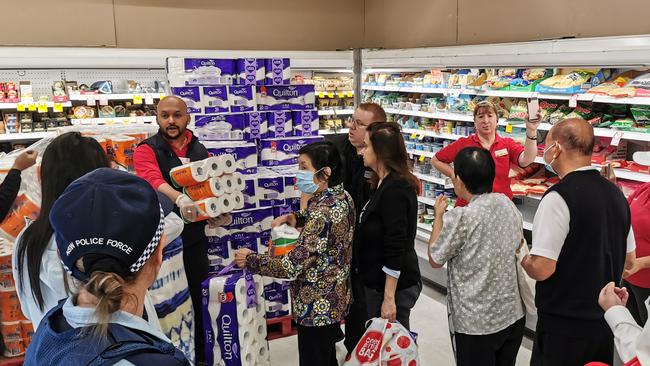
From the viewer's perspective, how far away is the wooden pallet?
13.5ft

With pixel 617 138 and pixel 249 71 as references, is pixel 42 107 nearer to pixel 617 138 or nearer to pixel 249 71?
pixel 249 71

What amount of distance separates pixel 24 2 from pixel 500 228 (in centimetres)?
555

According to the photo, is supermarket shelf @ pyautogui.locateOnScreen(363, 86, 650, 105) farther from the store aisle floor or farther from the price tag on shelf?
the store aisle floor

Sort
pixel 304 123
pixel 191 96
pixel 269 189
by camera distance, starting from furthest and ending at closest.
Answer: pixel 304 123
pixel 269 189
pixel 191 96

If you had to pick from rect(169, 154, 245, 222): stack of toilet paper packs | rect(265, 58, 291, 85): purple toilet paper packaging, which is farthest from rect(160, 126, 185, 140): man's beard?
rect(265, 58, 291, 85): purple toilet paper packaging

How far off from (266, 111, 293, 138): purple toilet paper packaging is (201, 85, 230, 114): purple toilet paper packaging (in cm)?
36

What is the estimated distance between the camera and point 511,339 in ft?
9.04

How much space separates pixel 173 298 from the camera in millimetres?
2996

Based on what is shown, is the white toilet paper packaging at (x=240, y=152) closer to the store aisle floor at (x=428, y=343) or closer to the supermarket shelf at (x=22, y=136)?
the store aisle floor at (x=428, y=343)

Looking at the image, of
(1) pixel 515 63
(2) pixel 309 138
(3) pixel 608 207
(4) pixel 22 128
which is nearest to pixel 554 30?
(1) pixel 515 63

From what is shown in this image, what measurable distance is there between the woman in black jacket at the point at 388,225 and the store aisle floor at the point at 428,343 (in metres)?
1.05

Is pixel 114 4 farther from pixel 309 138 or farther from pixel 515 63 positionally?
pixel 515 63

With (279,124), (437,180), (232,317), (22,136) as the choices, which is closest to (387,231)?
(232,317)

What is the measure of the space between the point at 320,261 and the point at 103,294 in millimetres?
1725
